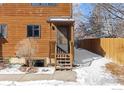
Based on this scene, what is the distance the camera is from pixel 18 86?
16.2 meters

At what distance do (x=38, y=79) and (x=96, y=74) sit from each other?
12.1ft

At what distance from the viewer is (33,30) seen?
26328mm

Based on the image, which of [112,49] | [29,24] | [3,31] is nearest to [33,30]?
[29,24]

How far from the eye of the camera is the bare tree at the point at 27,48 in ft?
85.6

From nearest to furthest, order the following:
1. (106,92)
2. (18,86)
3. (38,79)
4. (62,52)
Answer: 1. (106,92)
2. (18,86)
3. (38,79)
4. (62,52)

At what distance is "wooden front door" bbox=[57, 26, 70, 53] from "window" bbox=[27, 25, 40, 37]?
4.97ft

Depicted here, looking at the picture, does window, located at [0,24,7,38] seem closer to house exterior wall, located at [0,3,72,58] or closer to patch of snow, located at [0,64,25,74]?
house exterior wall, located at [0,3,72,58]

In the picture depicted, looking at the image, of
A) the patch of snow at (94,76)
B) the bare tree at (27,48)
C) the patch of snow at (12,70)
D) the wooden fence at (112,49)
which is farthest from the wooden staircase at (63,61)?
the wooden fence at (112,49)

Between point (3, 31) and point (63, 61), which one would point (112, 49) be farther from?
point (3, 31)

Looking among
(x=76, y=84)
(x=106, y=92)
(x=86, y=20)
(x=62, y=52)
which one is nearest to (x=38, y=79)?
(x=76, y=84)

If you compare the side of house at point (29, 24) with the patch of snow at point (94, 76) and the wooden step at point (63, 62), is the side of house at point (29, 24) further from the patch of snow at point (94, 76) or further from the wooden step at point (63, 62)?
the patch of snow at point (94, 76)

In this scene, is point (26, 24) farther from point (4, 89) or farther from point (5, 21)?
point (4, 89)

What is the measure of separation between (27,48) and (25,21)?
182 centimetres

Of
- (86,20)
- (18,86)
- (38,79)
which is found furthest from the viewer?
(86,20)
